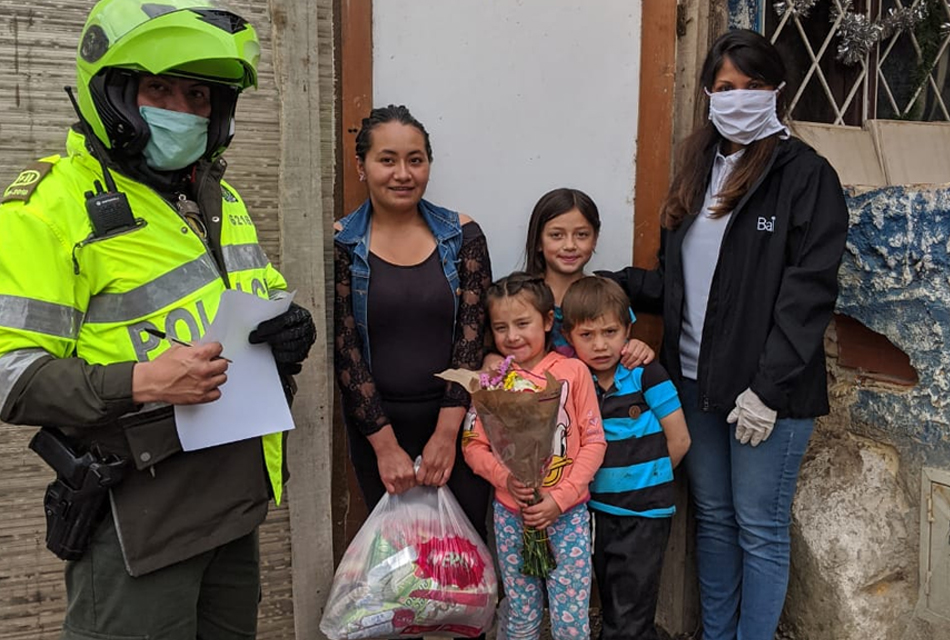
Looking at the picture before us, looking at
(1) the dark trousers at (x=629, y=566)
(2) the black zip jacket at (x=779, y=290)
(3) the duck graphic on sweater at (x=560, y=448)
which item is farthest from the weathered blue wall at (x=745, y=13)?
(1) the dark trousers at (x=629, y=566)

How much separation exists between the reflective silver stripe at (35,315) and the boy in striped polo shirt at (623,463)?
60.4 inches

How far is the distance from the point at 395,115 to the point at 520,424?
3.48 ft

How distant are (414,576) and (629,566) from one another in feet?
2.34

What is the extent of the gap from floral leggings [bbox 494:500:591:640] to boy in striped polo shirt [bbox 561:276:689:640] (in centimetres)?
14

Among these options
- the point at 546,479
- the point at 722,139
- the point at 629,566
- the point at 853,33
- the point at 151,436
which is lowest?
the point at 629,566

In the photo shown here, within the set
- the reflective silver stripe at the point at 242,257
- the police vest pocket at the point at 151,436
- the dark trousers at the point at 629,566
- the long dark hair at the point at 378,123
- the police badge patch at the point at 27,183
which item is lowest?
the dark trousers at the point at 629,566

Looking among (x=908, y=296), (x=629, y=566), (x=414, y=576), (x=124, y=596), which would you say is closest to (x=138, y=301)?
(x=124, y=596)

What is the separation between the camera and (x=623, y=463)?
8.29 feet

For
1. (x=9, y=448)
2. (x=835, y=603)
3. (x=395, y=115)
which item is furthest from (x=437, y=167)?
(x=835, y=603)

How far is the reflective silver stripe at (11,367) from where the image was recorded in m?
1.42

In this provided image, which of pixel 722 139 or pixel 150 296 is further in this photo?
pixel 722 139

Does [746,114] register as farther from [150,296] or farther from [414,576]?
[150,296]

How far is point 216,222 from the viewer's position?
1.78 meters

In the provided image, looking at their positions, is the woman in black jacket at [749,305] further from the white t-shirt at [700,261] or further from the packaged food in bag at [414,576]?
the packaged food in bag at [414,576]
